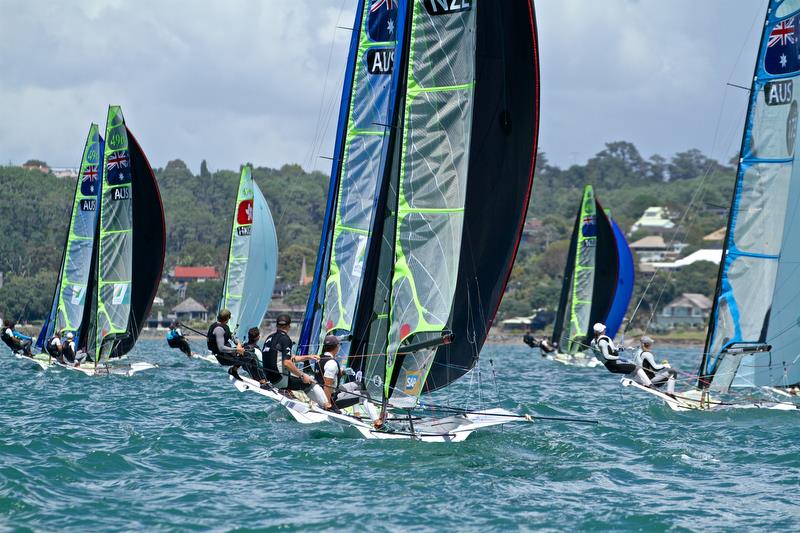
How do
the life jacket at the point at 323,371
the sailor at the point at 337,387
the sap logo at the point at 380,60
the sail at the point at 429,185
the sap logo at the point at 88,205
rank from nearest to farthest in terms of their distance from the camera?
the sail at the point at 429,185, the sailor at the point at 337,387, the life jacket at the point at 323,371, the sap logo at the point at 380,60, the sap logo at the point at 88,205

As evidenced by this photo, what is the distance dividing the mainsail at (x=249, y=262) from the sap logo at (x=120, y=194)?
583cm

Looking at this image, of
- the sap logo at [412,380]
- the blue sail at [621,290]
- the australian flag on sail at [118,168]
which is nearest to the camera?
the sap logo at [412,380]

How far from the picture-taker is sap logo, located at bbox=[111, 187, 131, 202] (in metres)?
30.8

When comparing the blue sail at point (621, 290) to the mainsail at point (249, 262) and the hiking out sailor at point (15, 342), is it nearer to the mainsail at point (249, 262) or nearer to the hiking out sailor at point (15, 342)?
the mainsail at point (249, 262)

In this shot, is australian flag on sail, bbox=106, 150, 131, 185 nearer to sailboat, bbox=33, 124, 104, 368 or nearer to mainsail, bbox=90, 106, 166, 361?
mainsail, bbox=90, 106, 166, 361

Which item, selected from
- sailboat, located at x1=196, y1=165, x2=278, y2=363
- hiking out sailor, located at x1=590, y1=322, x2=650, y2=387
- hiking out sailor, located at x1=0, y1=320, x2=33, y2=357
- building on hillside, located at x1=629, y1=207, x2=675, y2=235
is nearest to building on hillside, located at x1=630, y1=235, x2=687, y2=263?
building on hillside, located at x1=629, y1=207, x2=675, y2=235

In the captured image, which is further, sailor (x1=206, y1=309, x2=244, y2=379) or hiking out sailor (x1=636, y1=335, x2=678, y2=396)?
hiking out sailor (x1=636, y1=335, x2=678, y2=396)

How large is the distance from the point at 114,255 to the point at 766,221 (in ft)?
53.5

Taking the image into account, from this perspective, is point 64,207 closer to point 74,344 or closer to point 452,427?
point 74,344

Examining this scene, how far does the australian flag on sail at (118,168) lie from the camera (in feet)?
102

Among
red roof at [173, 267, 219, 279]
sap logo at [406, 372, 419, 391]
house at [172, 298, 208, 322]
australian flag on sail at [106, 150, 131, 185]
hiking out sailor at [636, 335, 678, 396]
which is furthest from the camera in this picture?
red roof at [173, 267, 219, 279]

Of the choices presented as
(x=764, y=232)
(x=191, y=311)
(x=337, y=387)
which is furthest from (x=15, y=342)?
(x=191, y=311)

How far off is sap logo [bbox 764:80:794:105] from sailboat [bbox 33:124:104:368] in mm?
17648

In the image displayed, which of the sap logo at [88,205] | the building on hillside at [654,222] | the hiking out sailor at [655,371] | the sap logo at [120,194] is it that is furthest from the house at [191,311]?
the hiking out sailor at [655,371]
